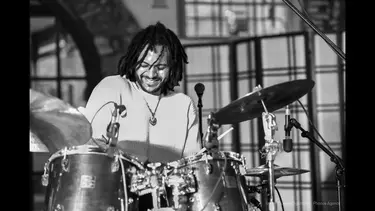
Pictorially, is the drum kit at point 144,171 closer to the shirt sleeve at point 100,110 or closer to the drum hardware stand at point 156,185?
the drum hardware stand at point 156,185

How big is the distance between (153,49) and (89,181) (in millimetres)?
807

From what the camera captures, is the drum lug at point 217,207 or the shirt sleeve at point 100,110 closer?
the drum lug at point 217,207

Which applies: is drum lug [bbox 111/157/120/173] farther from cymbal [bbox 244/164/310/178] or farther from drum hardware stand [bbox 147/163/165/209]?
cymbal [bbox 244/164/310/178]

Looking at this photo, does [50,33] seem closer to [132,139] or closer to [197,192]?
[132,139]

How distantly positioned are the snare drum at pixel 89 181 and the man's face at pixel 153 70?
0.58 m

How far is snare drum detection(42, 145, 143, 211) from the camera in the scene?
294 centimetres

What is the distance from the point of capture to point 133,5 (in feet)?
24.7

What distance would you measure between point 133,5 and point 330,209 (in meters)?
3.86

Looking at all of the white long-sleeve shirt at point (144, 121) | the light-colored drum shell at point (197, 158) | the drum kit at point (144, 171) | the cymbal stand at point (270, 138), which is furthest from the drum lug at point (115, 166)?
the cymbal stand at point (270, 138)

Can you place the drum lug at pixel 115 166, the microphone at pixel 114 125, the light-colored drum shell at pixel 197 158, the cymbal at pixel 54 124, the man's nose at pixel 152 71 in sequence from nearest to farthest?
the cymbal at pixel 54 124, the microphone at pixel 114 125, the drum lug at pixel 115 166, the light-colored drum shell at pixel 197 158, the man's nose at pixel 152 71

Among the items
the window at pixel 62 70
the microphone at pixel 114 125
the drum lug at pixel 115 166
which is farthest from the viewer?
the window at pixel 62 70

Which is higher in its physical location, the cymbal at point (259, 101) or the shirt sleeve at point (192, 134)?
the cymbal at point (259, 101)

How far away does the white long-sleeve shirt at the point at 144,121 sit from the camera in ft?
11.5

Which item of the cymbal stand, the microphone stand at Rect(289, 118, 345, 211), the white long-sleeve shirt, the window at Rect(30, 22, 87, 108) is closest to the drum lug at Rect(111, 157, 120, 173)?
the white long-sleeve shirt
